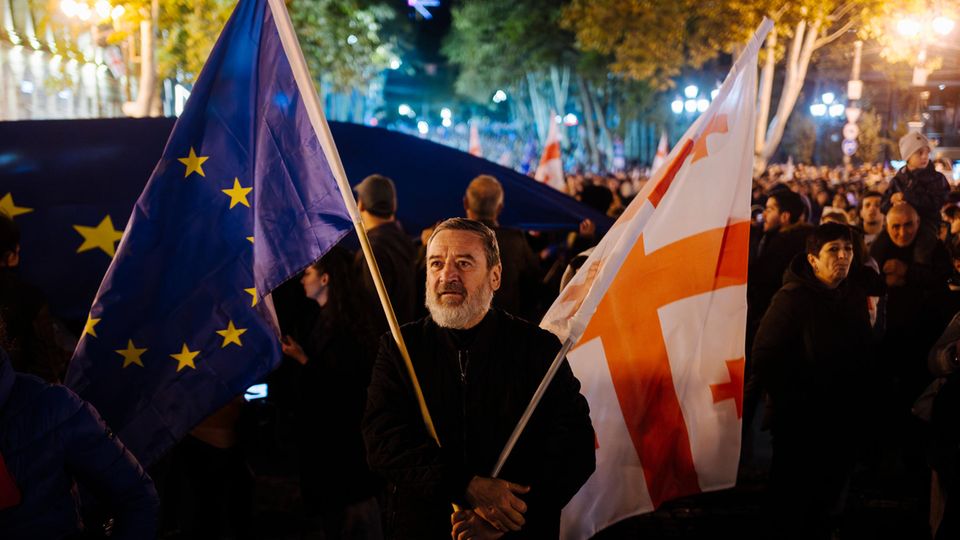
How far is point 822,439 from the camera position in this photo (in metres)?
5.22

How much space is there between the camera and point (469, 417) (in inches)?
127

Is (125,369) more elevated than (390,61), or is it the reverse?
(390,61)

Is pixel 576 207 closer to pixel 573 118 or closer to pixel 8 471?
pixel 8 471

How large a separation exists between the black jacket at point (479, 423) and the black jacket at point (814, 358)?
88.2 inches

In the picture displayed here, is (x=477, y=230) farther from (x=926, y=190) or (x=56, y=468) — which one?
(x=926, y=190)

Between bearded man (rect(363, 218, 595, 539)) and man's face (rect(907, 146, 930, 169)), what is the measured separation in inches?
342

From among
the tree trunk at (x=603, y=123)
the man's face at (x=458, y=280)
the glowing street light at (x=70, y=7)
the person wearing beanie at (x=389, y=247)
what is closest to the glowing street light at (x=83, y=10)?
the glowing street light at (x=70, y=7)

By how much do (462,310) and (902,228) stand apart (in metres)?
5.31

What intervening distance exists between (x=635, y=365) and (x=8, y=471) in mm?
2408

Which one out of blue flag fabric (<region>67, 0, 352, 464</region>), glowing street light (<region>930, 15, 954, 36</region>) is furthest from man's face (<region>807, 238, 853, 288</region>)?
glowing street light (<region>930, 15, 954, 36</region>)

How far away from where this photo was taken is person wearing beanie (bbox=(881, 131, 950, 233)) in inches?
405

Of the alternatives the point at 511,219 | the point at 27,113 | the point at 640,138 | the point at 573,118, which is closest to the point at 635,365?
the point at 511,219

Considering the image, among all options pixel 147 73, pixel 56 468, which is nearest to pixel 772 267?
pixel 56 468

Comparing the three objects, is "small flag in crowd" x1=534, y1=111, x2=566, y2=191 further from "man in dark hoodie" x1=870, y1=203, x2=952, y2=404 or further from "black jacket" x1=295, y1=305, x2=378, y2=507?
"black jacket" x1=295, y1=305, x2=378, y2=507
